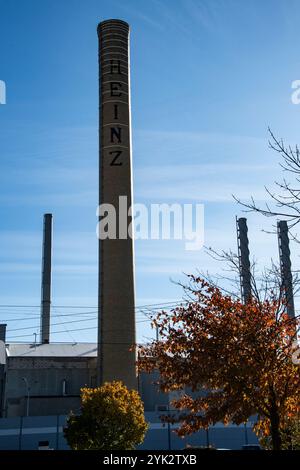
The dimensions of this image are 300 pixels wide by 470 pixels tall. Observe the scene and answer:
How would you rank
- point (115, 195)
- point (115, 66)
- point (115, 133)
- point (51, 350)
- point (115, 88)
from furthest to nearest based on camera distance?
point (51, 350)
point (115, 66)
point (115, 88)
point (115, 133)
point (115, 195)

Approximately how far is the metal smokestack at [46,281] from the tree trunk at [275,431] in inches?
1851

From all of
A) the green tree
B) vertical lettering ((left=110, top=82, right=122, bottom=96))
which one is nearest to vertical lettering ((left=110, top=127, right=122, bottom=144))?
vertical lettering ((left=110, top=82, right=122, bottom=96))

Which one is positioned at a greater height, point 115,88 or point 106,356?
point 115,88

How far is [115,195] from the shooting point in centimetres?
4362

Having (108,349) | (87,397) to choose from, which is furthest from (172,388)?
(108,349)

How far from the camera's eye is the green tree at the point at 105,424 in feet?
87.2

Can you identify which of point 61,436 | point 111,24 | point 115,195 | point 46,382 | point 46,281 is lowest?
point 61,436

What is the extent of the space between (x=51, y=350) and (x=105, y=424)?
28748 mm

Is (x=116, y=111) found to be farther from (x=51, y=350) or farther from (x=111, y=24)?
(x=51, y=350)

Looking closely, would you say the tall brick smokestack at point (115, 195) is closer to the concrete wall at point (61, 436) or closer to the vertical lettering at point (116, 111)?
the vertical lettering at point (116, 111)

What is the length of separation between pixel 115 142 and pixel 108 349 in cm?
1659

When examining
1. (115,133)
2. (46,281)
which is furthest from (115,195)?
(46,281)
